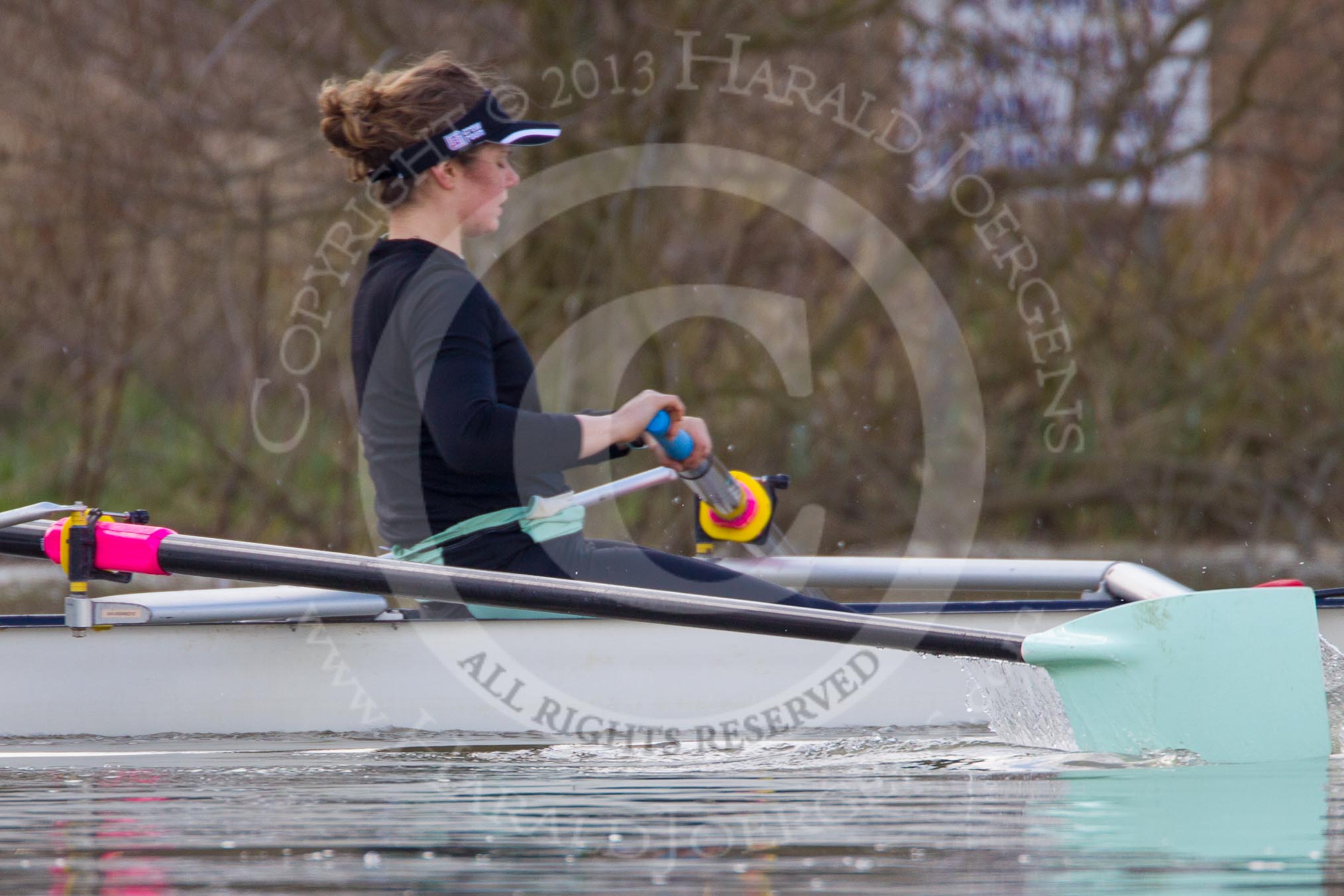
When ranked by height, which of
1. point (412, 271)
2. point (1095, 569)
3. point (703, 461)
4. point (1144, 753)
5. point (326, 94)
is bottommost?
point (1144, 753)

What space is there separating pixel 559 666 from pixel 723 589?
42 centimetres

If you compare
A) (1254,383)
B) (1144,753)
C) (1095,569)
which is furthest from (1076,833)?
(1254,383)

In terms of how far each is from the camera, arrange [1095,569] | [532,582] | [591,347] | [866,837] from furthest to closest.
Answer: [591,347] < [1095,569] < [532,582] < [866,837]

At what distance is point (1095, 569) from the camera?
382 centimetres

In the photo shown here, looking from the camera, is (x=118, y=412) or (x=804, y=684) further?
(x=118, y=412)

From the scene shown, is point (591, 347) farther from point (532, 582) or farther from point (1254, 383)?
point (532, 582)

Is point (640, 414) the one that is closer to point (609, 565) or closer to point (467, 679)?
point (609, 565)

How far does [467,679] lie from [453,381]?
769 mm

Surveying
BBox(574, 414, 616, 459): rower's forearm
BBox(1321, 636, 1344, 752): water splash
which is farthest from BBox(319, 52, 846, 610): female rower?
BBox(1321, 636, 1344, 752): water splash

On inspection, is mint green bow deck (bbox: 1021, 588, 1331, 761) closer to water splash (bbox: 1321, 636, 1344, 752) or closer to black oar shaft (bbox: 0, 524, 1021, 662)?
water splash (bbox: 1321, 636, 1344, 752)

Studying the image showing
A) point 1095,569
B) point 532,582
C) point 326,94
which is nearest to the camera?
point 532,582

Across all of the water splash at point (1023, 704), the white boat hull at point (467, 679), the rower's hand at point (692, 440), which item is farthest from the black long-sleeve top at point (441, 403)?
the water splash at point (1023, 704)

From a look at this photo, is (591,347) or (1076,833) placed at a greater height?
(591,347)

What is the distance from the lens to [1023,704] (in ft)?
10.5
